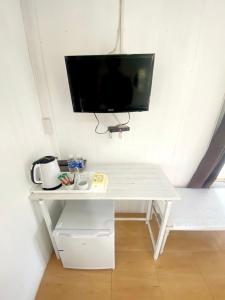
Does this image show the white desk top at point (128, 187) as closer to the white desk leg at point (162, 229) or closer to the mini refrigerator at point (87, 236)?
the white desk leg at point (162, 229)

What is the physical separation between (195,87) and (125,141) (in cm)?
75

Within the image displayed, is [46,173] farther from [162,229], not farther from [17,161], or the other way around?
[162,229]

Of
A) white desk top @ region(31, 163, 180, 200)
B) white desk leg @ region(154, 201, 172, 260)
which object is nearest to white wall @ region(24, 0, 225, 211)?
white desk top @ region(31, 163, 180, 200)

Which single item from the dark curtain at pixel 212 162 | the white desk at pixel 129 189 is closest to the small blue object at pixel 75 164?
the white desk at pixel 129 189

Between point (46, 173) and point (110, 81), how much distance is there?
0.82 m

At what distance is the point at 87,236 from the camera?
117cm

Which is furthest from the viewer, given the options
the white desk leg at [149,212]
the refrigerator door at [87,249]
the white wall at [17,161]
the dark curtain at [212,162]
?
the white desk leg at [149,212]

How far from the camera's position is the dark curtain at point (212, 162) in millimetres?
1356

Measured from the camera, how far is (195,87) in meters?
1.32

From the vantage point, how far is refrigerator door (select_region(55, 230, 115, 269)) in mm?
1177

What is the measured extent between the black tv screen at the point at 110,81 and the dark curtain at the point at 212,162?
700mm

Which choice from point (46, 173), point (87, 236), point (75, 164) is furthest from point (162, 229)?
point (46, 173)

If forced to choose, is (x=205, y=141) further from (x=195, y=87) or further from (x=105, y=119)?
(x=105, y=119)

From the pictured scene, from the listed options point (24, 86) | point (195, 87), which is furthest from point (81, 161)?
point (195, 87)
